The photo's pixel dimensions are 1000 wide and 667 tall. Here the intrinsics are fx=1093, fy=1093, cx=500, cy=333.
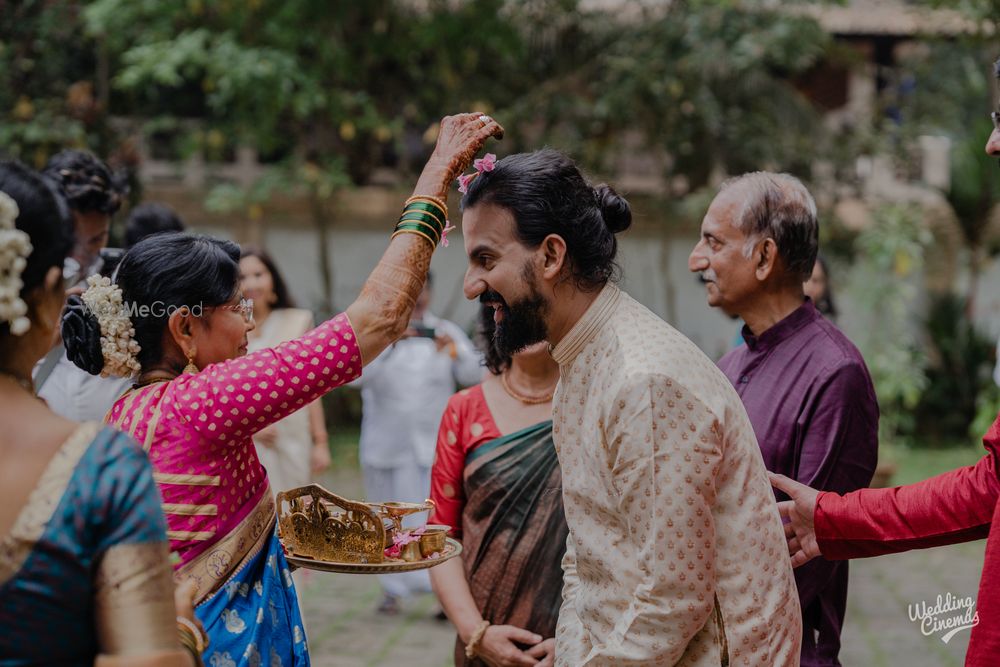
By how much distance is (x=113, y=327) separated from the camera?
7.86 feet

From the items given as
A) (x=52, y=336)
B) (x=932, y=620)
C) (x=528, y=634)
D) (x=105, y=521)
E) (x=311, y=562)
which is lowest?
(x=932, y=620)

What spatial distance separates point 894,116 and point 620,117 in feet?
12.3

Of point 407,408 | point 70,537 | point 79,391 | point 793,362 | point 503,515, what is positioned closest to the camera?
point 70,537

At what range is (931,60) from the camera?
1192 centimetres

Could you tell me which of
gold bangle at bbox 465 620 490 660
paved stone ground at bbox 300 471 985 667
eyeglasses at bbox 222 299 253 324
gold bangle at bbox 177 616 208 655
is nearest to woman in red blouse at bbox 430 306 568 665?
gold bangle at bbox 465 620 490 660

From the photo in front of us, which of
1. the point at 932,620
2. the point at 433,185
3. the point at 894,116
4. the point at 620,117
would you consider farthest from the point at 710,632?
the point at 894,116

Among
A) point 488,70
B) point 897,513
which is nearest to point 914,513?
point 897,513

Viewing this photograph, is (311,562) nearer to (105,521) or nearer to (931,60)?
(105,521)

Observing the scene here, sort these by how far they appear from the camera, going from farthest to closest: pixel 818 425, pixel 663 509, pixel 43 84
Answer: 1. pixel 43 84
2. pixel 818 425
3. pixel 663 509

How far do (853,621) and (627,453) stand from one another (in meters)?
4.95

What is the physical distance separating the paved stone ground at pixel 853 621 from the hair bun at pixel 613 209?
3.63m

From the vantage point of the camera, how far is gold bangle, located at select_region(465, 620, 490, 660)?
3070 mm

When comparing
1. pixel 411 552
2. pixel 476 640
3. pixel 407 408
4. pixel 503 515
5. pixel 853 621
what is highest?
pixel 411 552

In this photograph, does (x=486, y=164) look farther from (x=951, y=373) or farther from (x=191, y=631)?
(x=951, y=373)
